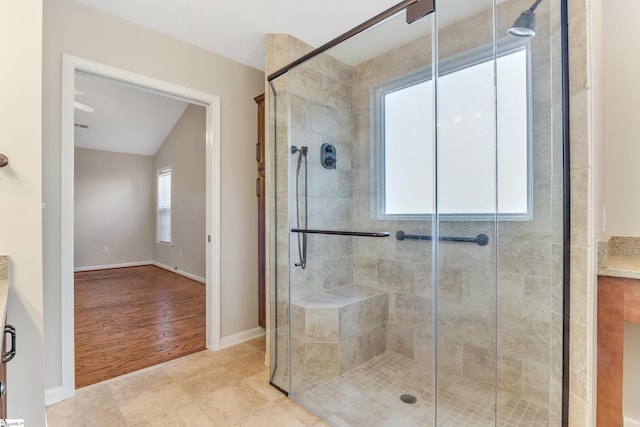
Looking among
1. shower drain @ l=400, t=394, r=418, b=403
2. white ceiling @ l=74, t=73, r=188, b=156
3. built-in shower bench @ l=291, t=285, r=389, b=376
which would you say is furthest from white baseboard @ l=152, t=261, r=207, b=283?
shower drain @ l=400, t=394, r=418, b=403

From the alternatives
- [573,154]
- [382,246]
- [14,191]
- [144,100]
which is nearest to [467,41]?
[573,154]

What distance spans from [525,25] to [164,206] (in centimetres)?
658

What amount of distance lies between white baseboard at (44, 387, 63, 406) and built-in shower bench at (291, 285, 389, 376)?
144cm

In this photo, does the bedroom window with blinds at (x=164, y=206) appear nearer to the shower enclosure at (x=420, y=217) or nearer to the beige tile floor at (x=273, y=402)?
the beige tile floor at (x=273, y=402)

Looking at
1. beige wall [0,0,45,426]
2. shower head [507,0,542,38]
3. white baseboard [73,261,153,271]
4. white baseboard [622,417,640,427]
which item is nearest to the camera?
beige wall [0,0,45,426]

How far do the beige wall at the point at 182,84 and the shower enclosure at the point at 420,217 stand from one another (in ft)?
1.93

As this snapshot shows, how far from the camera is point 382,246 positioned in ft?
8.49

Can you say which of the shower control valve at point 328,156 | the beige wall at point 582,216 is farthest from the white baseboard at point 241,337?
the beige wall at point 582,216

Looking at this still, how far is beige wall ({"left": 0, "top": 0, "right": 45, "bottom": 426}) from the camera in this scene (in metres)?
1.34

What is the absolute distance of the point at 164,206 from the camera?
6.50 m

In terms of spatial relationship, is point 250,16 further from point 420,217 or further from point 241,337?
point 241,337

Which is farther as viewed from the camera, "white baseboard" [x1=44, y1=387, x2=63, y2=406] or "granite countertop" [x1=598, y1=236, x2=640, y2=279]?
"white baseboard" [x1=44, y1=387, x2=63, y2=406]

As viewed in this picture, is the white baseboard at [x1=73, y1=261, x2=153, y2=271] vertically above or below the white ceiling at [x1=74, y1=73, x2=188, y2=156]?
below

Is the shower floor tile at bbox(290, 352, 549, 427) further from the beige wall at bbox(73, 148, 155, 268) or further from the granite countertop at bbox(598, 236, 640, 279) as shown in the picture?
the beige wall at bbox(73, 148, 155, 268)
